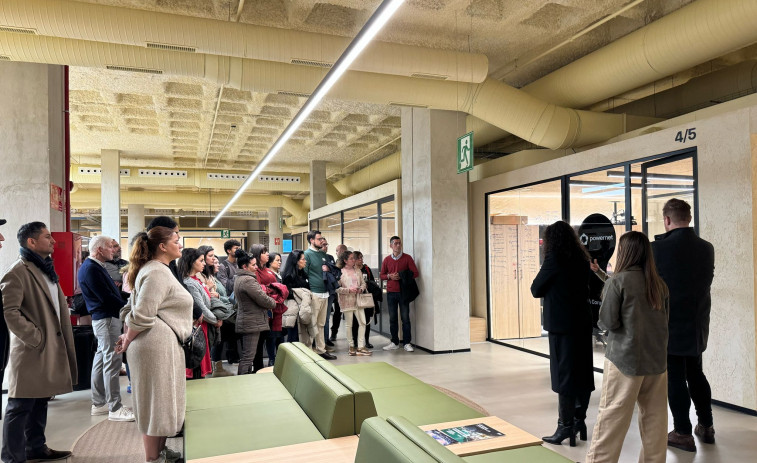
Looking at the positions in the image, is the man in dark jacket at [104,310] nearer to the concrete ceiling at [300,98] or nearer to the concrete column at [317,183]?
the concrete ceiling at [300,98]

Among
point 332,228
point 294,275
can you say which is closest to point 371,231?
point 332,228

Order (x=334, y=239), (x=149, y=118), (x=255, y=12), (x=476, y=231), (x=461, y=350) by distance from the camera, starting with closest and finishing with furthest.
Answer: (x=255, y=12), (x=461, y=350), (x=476, y=231), (x=149, y=118), (x=334, y=239)

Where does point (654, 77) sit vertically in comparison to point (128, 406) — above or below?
above

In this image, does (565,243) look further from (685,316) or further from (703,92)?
(703,92)

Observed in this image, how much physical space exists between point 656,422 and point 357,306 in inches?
177

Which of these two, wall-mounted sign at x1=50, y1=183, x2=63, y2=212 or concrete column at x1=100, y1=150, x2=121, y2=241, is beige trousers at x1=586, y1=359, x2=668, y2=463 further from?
concrete column at x1=100, y1=150, x2=121, y2=241

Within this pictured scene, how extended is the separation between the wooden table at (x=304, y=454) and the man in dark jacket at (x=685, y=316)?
245cm

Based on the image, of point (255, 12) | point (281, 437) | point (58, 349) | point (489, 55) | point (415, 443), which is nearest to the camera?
point (415, 443)

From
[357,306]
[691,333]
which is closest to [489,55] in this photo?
[357,306]

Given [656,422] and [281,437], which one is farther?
[656,422]

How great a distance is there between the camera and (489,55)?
6.58m

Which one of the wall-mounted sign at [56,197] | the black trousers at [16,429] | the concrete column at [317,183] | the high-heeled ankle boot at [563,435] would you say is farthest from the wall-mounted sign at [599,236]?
the concrete column at [317,183]

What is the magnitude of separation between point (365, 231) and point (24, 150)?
546cm

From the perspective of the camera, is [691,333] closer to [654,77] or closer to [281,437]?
[281,437]
